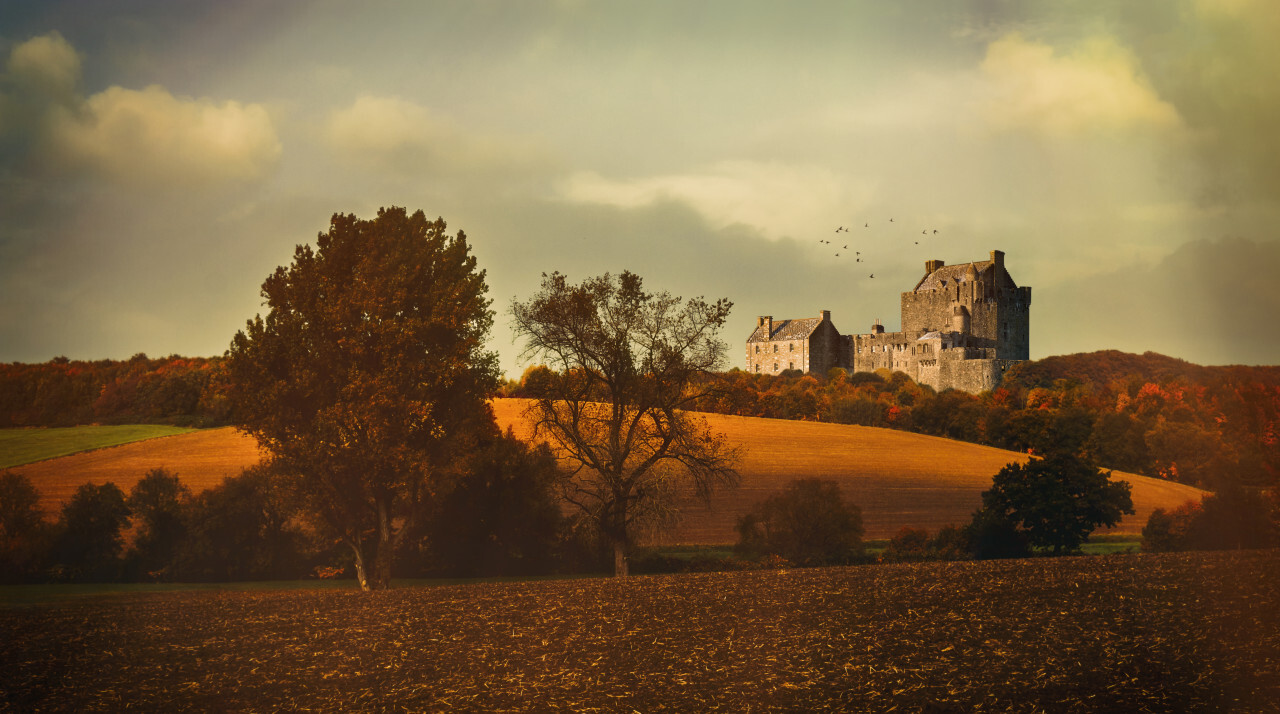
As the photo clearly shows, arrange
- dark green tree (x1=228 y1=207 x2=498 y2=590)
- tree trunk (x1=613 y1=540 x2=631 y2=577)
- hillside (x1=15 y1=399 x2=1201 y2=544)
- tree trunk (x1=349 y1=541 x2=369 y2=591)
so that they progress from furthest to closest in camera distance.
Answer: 1. hillside (x1=15 y1=399 x2=1201 y2=544)
2. tree trunk (x1=613 y1=540 x2=631 y2=577)
3. tree trunk (x1=349 y1=541 x2=369 y2=591)
4. dark green tree (x1=228 y1=207 x2=498 y2=590)

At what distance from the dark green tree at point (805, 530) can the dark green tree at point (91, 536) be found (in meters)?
26.7

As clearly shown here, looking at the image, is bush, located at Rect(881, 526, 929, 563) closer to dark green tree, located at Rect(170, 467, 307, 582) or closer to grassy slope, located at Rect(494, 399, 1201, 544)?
grassy slope, located at Rect(494, 399, 1201, 544)

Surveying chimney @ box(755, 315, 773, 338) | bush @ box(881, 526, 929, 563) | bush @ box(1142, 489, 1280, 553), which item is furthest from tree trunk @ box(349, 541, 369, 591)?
chimney @ box(755, 315, 773, 338)

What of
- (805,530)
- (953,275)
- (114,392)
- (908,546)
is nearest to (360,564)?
(805,530)

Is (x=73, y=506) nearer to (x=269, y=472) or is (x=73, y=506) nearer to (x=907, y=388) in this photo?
(x=269, y=472)

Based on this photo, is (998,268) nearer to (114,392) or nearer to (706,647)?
(114,392)

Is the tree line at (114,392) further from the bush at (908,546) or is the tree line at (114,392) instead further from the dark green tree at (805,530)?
the bush at (908,546)

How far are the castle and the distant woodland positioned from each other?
17.0 feet

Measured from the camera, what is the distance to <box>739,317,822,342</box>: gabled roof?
12762 cm

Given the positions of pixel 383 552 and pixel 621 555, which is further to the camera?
pixel 621 555

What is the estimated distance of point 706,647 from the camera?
17.3m

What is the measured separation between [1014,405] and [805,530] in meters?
57.5

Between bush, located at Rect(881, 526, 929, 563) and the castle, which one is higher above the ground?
the castle

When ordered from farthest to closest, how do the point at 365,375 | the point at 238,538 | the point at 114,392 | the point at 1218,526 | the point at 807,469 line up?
1. the point at 807,469
2. the point at 114,392
3. the point at 1218,526
4. the point at 238,538
5. the point at 365,375
